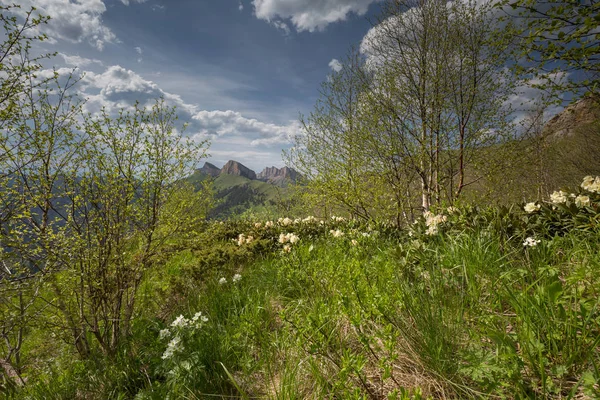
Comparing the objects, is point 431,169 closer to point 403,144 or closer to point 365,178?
point 403,144

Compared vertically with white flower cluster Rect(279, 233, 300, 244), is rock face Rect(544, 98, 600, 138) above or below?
above

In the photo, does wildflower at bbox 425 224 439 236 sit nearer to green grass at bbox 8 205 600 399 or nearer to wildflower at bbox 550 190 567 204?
green grass at bbox 8 205 600 399

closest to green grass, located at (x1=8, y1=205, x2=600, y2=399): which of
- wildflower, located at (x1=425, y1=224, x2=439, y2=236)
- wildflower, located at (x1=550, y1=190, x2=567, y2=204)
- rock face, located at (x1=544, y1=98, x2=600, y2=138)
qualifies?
wildflower, located at (x1=425, y1=224, x2=439, y2=236)

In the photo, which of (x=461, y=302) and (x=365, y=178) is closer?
(x=461, y=302)

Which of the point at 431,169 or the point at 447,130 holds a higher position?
the point at 447,130

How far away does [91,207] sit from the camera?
11.0ft

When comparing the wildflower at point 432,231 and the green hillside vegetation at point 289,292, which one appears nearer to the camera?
the green hillside vegetation at point 289,292

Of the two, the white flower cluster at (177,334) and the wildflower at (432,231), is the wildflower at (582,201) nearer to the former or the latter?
the wildflower at (432,231)

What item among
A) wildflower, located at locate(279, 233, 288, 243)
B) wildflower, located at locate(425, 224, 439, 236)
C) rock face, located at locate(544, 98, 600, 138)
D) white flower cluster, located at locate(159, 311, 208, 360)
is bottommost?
white flower cluster, located at locate(159, 311, 208, 360)

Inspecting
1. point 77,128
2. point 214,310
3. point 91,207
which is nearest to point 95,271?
point 91,207

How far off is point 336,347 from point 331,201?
4283mm

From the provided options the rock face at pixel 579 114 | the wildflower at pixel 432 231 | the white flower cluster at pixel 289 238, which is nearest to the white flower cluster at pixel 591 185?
the rock face at pixel 579 114

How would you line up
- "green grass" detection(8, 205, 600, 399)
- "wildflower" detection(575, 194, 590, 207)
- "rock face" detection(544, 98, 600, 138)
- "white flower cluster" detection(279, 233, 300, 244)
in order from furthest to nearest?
"white flower cluster" detection(279, 233, 300, 244), "rock face" detection(544, 98, 600, 138), "wildflower" detection(575, 194, 590, 207), "green grass" detection(8, 205, 600, 399)

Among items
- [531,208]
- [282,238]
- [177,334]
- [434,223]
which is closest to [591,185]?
[531,208]
